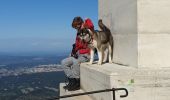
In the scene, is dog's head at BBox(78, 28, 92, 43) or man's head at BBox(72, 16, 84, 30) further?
man's head at BBox(72, 16, 84, 30)

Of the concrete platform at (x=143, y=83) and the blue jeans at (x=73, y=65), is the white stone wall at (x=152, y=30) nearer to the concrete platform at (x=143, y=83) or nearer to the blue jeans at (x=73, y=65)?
the concrete platform at (x=143, y=83)

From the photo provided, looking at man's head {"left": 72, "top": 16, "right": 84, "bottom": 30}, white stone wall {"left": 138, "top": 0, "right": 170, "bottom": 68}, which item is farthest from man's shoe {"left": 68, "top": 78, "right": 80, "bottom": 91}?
white stone wall {"left": 138, "top": 0, "right": 170, "bottom": 68}

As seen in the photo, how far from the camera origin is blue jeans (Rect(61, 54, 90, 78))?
10690 mm

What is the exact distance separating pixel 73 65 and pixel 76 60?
0.14 m

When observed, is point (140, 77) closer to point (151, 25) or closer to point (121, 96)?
point (121, 96)

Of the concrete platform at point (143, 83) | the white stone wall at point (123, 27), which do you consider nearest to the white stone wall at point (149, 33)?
the white stone wall at point (123, 27)

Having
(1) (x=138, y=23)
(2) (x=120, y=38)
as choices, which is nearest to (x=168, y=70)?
(1) (x=138, y=23)

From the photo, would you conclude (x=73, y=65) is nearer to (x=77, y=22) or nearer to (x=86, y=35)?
(x=77, y=22)

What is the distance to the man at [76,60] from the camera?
34.8ft

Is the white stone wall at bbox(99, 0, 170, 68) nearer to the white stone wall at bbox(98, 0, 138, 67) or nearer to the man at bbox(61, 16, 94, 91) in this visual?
the white stone wall at bbox(98, 0, 138, 67)

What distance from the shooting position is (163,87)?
7.43 metres

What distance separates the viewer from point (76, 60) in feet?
35.8

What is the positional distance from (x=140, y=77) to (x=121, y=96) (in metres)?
0.53

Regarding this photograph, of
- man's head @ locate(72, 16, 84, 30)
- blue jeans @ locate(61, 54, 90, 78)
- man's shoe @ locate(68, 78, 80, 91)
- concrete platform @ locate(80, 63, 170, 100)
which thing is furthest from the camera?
man's shoe @ locate(68, 78, 80, 91)
